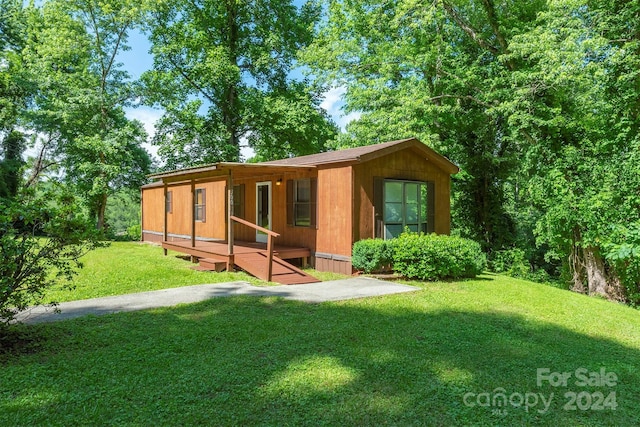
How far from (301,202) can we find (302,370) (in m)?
→ 7.06

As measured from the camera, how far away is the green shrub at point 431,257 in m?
8.42

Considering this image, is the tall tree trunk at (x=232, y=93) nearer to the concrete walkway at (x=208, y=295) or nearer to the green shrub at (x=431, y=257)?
the green shrub at (x=431, y=257)

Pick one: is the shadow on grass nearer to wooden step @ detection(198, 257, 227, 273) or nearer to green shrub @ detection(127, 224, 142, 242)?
wooden step @ detection(198, 257, 227, 273)

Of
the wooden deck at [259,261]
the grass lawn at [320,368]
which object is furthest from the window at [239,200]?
the grass lawn at [320,368]

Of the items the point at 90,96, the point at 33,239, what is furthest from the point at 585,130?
the point at 90,96

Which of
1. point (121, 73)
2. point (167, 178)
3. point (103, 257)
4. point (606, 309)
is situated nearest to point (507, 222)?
point (606, 309)

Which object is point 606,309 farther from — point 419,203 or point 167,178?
point 167,178

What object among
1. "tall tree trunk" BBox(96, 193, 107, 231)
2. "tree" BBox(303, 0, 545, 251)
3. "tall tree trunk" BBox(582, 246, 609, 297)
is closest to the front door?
"tree" BBox(303, 0, 545, 251)

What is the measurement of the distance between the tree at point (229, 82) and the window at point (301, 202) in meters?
10.9

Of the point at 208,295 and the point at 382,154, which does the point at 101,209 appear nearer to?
the point at 208,295

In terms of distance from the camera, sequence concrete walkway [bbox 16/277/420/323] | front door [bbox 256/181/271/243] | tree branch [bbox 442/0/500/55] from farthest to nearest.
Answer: tree branch [bbox 442/0/500/55] < front door [bbox 256/181/271/243] < concrete walkway [bbox 16/277/420/323]

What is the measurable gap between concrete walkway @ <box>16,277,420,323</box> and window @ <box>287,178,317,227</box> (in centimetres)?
237

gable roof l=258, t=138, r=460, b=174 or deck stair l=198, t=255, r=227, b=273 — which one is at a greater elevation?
gable roof l=258, t=138, r=460, b=174

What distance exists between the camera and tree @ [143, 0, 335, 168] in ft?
70.3
